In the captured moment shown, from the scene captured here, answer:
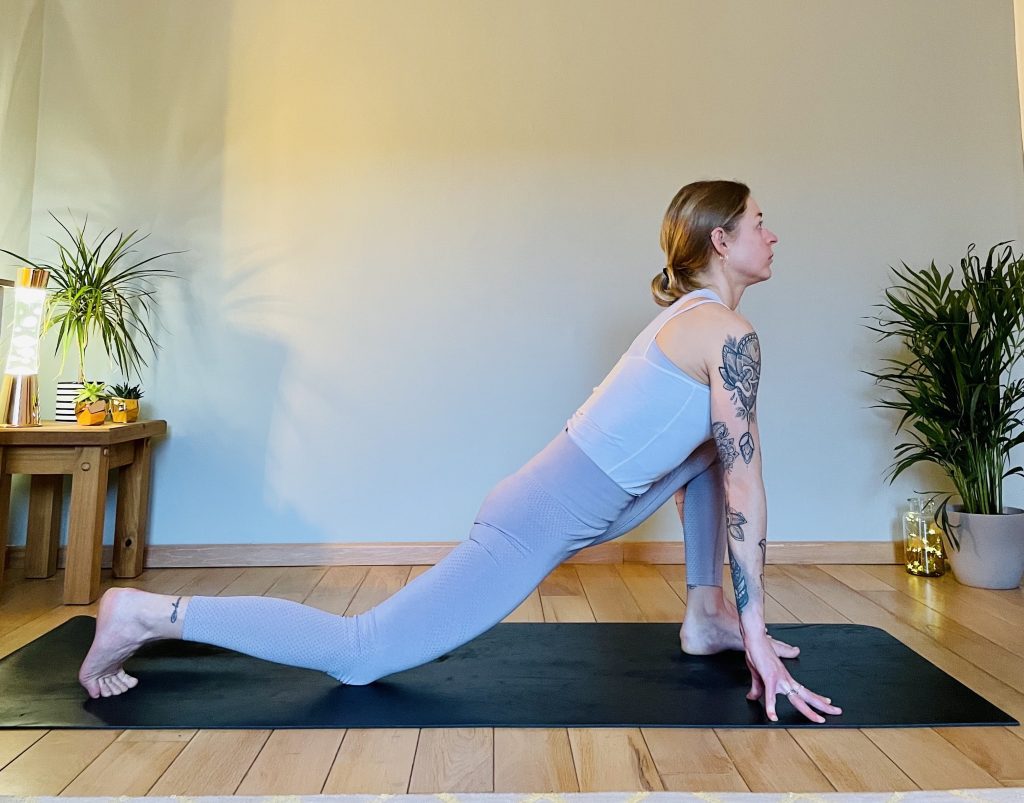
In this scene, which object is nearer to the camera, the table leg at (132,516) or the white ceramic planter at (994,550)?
the white ceramic planter at (994,550)

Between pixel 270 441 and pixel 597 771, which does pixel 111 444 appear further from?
pixel 597 771

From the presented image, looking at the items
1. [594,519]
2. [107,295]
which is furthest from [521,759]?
[107,295]

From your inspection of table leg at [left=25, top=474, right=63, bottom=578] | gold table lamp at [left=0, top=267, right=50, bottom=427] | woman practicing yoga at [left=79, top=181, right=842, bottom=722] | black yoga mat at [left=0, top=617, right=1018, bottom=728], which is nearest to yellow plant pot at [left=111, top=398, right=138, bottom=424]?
gold table lamp at [left=0, top=267, right=50, bottom=427]

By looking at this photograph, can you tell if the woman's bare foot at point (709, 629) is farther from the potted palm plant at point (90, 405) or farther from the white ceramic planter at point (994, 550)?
the potted palm plant at point (90, 405)

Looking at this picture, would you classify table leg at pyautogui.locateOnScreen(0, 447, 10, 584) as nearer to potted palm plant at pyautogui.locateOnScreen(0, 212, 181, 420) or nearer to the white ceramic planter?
potted palm plant at pyautogui.locateOnScreen(0, 212, 181, 420)

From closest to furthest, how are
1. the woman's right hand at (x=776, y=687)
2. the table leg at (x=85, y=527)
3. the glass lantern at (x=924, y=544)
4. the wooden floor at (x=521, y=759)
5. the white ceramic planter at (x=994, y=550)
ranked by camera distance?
the wooden floor at (x=521, y=759)
the woman's right hand at (x=776, y=687)
the table leg at (x=85, y=527)
the white ceramic planter at (x=994, y=550)
the glass lantern at (x=924, y=544)

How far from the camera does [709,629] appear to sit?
1.88 m

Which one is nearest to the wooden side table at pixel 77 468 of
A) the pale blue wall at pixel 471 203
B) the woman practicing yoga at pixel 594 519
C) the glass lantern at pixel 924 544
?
the pale blue wall at pixel 471 203

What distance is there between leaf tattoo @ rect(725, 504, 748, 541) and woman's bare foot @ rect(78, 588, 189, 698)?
1081mm

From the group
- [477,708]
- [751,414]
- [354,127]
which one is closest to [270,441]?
[354,127]

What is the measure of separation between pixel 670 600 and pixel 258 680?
4.32 feet

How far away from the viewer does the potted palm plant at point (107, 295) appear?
275 cm

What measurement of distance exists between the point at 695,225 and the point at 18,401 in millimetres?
2199

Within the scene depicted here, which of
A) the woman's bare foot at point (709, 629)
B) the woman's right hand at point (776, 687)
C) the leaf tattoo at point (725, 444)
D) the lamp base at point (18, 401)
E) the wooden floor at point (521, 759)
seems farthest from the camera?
the lamp base at point (18, 401)
